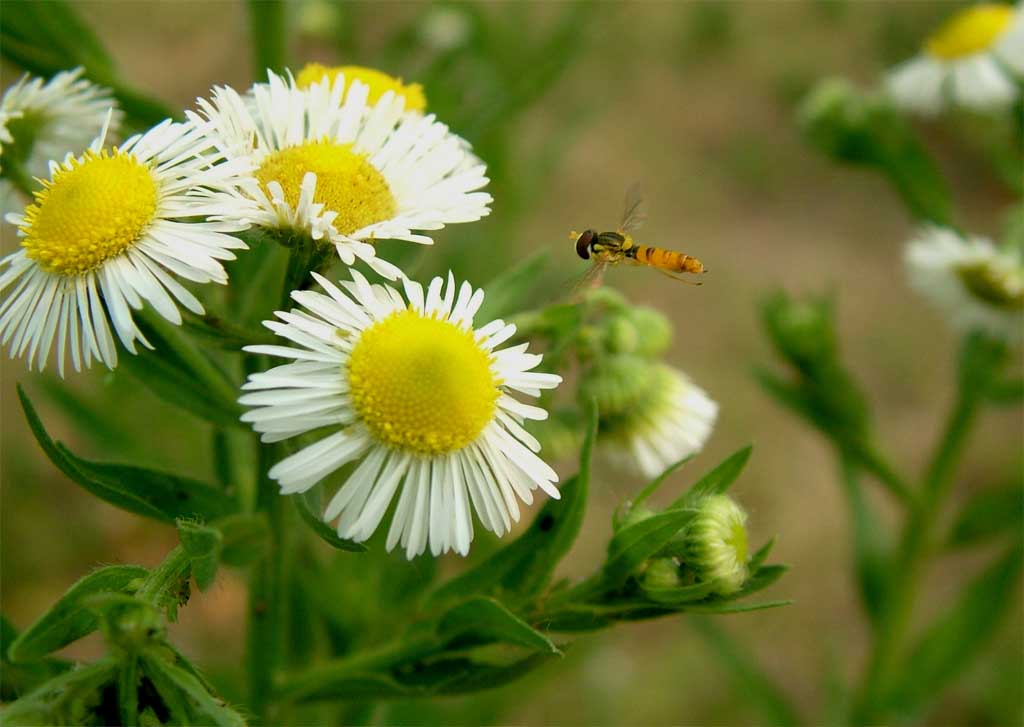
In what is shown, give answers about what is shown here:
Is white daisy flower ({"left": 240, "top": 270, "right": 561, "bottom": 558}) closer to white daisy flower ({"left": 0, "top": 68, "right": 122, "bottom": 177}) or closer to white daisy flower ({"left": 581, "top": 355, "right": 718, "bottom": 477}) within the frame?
white daisy flower ({"left": 581, "top": 355, "right": 718, "bottom": 477})

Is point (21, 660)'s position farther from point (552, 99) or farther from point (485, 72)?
point (552, 99)

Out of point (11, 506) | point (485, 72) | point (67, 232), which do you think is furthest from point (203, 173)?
point (11, 506)

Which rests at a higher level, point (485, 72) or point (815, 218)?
point (815, 218)

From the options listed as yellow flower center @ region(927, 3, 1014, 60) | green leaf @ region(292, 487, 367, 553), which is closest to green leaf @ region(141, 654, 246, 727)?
green leaf @ region(292, 487, 367, 553)

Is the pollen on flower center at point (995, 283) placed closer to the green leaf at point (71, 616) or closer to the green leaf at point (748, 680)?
the green leaf at point (748, 680)

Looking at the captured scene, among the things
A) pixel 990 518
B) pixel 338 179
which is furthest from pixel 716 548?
pixel 990 518
